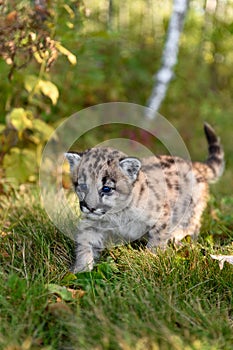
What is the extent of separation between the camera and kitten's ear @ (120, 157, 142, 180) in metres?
4.53

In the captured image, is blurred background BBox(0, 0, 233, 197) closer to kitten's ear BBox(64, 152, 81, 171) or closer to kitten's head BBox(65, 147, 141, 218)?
kitten's ear BBox(64, 152, 81, 171)

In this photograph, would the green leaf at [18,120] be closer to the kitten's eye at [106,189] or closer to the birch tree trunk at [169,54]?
the kitten's eye at [106,189]

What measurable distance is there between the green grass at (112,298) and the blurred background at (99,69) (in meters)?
1.77

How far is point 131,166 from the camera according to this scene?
15.1 feet

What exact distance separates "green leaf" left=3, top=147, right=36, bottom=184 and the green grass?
144 centimetres

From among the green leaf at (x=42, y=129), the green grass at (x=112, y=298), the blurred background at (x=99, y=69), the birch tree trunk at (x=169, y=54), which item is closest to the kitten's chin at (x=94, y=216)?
the green grass at (x=112, y=298)

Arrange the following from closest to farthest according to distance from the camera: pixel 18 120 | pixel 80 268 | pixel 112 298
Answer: pixel 112 298 < pixel 80 268 < pixel 18 120

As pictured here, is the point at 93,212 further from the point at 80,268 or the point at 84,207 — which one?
the point at 80,268

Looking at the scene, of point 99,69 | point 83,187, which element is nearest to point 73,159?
point 83,187

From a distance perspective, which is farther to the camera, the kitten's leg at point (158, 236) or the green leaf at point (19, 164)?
the green leaf at point (19, 164)

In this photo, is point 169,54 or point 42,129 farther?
point 169,54

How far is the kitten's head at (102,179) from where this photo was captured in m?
4.42

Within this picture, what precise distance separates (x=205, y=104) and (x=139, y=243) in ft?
18.4

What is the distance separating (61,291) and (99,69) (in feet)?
19.1
